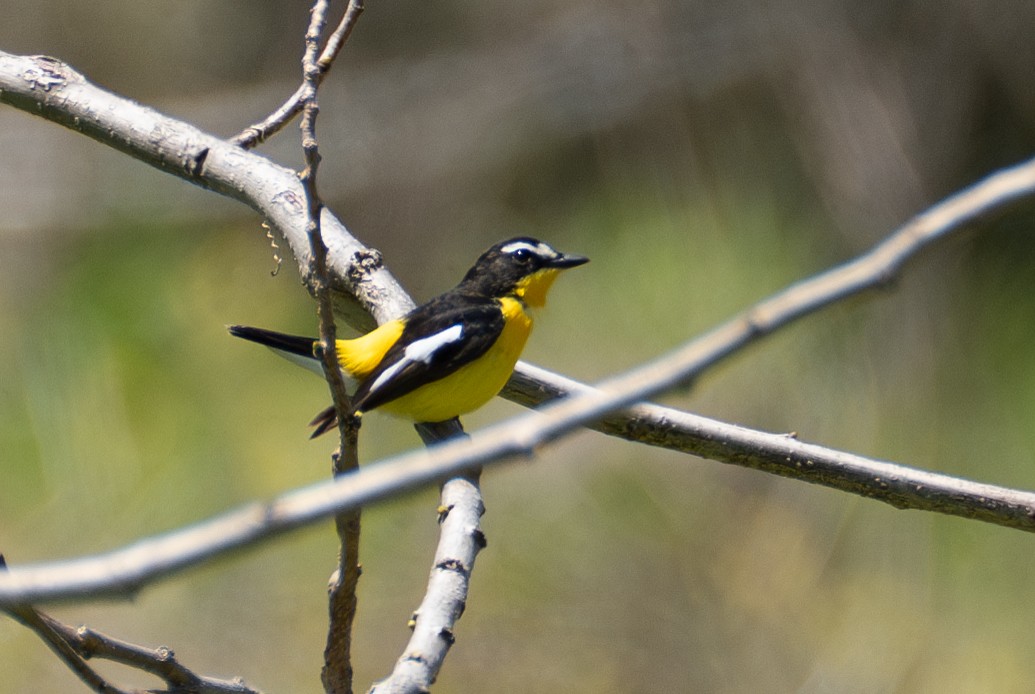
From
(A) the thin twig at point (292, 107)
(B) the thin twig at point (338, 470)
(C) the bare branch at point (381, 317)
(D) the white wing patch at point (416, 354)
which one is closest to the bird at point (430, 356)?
(D) the white wing patch at point (416, 354)

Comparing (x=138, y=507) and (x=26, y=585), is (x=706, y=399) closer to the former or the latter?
(x=138, y=507)

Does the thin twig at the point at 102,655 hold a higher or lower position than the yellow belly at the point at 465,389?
lower

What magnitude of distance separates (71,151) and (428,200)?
4.12 feet

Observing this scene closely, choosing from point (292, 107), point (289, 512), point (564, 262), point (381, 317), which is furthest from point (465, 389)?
point (289, 512)

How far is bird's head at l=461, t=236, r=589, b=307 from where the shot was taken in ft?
8.32

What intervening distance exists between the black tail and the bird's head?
0.50m

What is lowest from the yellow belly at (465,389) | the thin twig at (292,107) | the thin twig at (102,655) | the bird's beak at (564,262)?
the thin twig at (102,655)

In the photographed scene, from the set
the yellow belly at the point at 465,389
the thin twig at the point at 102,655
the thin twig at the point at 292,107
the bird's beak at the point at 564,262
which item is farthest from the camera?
the bird's beak at the point at 564,262

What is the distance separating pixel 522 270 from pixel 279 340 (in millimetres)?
630

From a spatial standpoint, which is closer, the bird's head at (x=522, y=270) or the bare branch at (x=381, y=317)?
the bare branch at (x=381, y=317)

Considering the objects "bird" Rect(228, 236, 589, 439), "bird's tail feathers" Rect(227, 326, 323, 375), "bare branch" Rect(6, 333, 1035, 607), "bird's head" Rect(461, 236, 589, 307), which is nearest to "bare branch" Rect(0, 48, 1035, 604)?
"bare branch" Rect(6, 333, 1035, 607)

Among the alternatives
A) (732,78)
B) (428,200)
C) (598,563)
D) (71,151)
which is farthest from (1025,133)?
(71,151)

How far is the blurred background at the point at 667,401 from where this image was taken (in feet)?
7.60

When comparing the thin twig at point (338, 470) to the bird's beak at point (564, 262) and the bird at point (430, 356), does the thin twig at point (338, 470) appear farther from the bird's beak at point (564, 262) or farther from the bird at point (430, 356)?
the bird's beak at point (564, 262)
